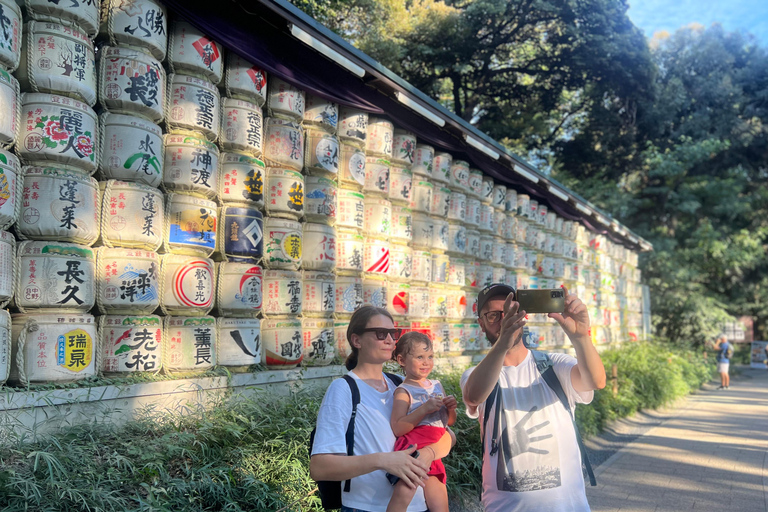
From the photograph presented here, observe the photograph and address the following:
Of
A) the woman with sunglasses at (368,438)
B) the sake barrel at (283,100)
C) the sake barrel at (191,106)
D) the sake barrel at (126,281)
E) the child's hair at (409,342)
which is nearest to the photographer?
the woman with sunglasses at (368,438)

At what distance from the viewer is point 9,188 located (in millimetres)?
3650

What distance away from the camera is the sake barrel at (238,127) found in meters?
5.06

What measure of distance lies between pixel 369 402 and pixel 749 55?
24715 millimetres

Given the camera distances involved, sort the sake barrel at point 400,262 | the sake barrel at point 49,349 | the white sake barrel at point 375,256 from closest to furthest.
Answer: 1. the sake barrel at point 49,349
2. the white sake barrel at point 375,256
3. the sake barrel at point 400,262

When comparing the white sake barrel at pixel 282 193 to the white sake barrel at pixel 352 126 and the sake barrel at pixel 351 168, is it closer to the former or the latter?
the sake barrel at pixel 351 168

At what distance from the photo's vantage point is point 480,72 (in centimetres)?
1877

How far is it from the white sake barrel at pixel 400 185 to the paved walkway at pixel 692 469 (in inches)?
143

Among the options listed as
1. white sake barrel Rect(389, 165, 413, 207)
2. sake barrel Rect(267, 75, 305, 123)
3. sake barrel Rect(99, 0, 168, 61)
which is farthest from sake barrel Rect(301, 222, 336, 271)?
sake barrel Rect(99, 0, 168, 61)

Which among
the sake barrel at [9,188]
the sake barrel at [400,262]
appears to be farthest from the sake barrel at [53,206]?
the sake barrel at [400,262]

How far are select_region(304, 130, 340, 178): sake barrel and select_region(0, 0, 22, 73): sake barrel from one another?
2.58 m

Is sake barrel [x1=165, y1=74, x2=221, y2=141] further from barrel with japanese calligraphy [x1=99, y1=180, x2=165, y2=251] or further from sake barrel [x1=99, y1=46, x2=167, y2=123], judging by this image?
barrel with japanese calligraphy [x1=99, y1=180, x2=165, y2=251]

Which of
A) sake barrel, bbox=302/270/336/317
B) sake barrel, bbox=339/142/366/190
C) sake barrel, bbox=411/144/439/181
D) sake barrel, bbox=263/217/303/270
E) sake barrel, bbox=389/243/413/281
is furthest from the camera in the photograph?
sake barrel, bbox=411/144/439/181

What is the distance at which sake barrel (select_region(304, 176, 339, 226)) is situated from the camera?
5754 millimetres

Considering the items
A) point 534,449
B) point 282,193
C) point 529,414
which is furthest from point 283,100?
point 534,449
